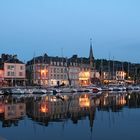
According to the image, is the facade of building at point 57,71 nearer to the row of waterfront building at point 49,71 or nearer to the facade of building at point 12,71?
the row of waterfront building at point 49,71

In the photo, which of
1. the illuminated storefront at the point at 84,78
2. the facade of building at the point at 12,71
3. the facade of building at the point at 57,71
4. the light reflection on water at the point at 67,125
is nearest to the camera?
the light reflection on water at the point at 67,125

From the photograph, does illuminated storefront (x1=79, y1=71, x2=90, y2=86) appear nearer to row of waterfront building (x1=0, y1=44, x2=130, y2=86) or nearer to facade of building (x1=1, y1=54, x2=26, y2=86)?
row of waterfront building (x1=0, y1=44, x2=130, y2=86)

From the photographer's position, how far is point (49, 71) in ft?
412

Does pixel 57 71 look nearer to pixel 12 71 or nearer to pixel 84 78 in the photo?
pixel 84 78

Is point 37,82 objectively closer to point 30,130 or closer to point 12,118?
point 12,118

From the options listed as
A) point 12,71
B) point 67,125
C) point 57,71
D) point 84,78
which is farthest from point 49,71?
point 67,125

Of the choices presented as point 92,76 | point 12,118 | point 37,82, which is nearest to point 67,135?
point 12,118

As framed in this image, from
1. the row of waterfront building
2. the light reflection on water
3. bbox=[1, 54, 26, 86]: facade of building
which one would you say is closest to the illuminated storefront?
the row of waterfront building

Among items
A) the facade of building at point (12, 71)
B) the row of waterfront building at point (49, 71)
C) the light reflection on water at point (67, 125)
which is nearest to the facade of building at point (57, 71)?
the row of waterfront building at point (49, 71)

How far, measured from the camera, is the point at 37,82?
124 m

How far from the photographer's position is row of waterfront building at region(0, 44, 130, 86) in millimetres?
107938

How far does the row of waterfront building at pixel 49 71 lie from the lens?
108 m

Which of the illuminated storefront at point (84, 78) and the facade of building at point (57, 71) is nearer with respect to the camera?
the facade of building at point (57, 71)

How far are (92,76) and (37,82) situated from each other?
105 feet
